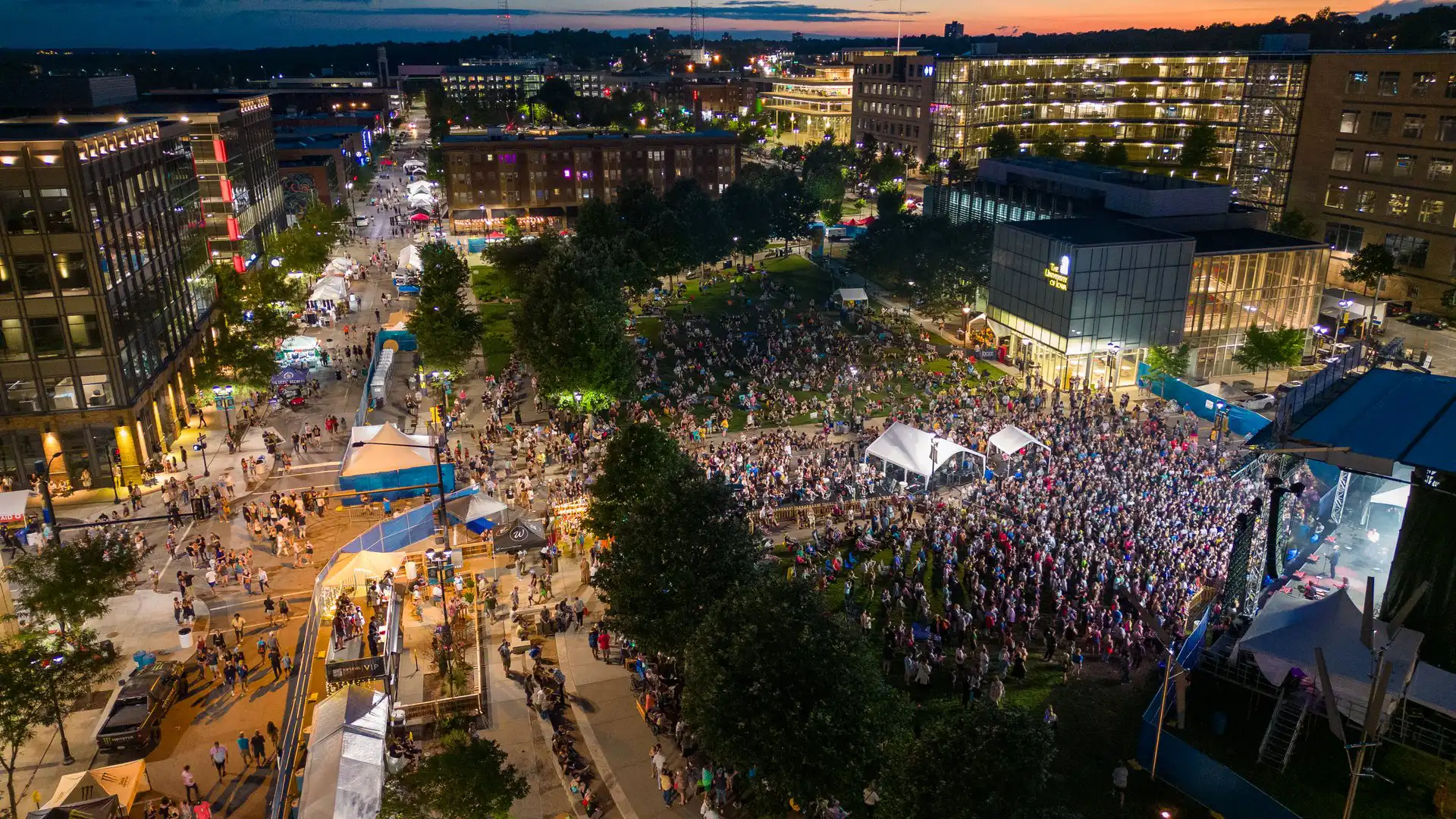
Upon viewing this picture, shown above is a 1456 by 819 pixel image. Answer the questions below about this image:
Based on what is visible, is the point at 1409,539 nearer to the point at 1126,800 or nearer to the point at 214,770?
the point at 1126,800

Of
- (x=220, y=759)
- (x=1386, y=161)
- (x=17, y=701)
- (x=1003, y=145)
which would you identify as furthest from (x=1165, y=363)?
(x=1003, y=145)

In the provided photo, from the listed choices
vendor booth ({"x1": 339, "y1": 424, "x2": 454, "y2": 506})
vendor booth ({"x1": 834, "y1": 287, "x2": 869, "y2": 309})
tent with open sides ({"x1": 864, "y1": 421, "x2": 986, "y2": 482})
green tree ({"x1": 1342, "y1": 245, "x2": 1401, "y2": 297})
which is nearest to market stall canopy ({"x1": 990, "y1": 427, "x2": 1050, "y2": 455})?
tent with open sides ({"x1": 864, "y1": 421, "x2": 986, "y2": 482})

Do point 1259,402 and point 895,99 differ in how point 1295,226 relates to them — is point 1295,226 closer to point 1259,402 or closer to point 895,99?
point 1259,402

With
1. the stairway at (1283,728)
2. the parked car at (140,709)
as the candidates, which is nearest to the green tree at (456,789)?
the parked car at (140,709)

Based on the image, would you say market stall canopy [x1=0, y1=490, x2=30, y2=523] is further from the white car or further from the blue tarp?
the white car

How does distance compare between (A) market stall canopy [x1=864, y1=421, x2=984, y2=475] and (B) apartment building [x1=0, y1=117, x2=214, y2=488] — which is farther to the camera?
(B) apartment building [x1=0, y1=117, x2=214, y2=488]

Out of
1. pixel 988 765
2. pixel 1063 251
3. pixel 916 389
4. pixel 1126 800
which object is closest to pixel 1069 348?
pixel 1063 251

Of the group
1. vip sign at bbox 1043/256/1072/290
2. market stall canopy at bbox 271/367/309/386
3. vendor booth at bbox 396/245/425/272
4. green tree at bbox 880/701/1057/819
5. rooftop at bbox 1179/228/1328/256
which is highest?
rooftop at bbox 1179/228/1328/256
